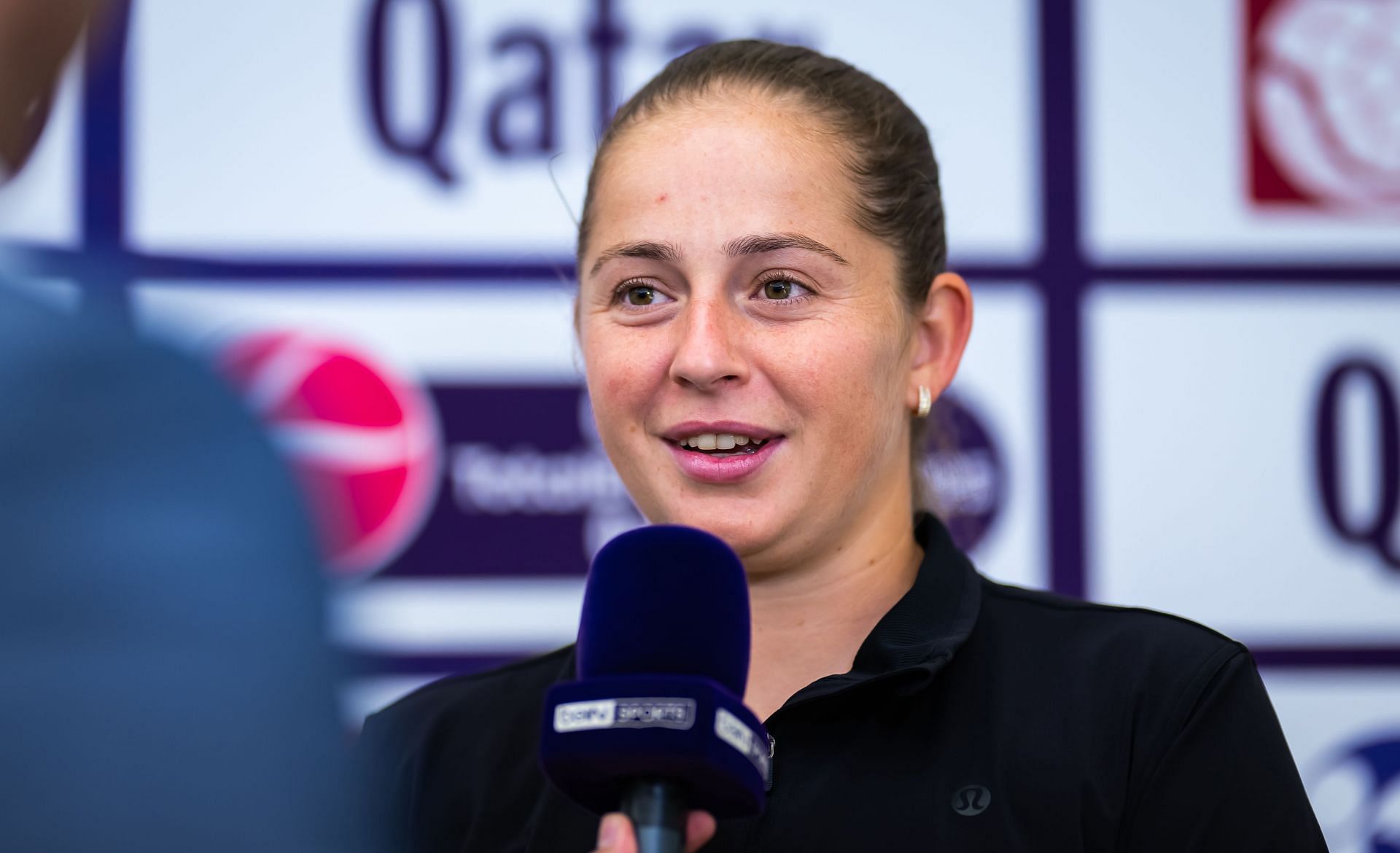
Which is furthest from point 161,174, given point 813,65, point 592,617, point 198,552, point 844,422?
point 198,552

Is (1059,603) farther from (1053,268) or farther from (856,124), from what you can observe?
(1053,268)

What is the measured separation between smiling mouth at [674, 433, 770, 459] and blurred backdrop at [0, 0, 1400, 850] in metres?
0.95

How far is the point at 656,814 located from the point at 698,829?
36mm

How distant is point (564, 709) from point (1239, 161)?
178 centimetres

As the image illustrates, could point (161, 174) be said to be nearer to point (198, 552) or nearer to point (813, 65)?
point (813, 65)

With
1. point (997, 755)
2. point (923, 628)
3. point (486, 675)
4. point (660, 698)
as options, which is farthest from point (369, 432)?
point (660, 698)

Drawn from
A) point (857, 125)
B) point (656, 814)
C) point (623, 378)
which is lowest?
point (656, 814)

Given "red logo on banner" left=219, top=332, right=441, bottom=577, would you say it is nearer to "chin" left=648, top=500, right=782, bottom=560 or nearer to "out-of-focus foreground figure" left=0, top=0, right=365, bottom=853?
"chin" left=648, top=500, right=782, bottom=560

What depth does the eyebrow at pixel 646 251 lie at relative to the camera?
129 cm

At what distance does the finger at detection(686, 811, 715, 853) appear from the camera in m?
0.88

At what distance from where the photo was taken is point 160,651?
1.59 ft

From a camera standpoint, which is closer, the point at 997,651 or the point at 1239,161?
the point at 997,651

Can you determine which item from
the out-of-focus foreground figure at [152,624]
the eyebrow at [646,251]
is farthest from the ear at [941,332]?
the out-of-focus foreground figure at [152,624]

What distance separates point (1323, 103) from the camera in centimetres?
232
